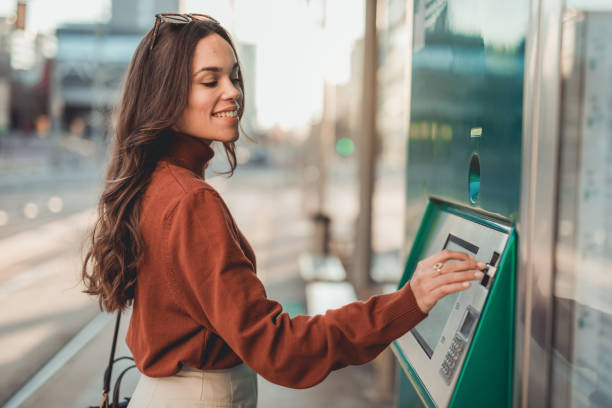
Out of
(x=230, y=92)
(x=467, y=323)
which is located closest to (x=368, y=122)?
(x=230, y=92)

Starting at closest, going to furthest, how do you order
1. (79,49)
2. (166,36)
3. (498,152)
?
(498,152) < (166,36) < (79,49)

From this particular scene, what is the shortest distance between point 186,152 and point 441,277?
2.17 feet

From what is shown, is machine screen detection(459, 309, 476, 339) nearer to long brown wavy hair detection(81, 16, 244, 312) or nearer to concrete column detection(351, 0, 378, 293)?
long brown wavy hair detection(81, 16, 244, 312)

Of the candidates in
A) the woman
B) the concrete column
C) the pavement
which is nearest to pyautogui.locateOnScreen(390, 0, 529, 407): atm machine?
the woman

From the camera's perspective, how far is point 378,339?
1257 mm

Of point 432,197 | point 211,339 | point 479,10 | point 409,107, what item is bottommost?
point 211,339

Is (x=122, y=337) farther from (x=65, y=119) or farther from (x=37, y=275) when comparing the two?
(x=65, y=119)

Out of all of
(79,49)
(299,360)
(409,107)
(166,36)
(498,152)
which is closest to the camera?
(299,360)

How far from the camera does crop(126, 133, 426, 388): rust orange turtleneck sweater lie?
124 centimetres

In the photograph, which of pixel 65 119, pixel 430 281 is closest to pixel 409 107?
pixel 430 281

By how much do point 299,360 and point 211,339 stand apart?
0.85 feet

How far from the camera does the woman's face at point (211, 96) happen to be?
1481 millimetres

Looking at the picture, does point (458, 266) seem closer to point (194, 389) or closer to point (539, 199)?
point (539, 199)

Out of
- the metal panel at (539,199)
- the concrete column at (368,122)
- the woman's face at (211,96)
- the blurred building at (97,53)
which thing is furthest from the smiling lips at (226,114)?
the blurred building at (97,53)
